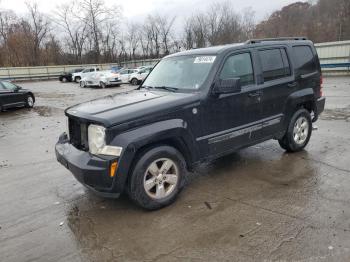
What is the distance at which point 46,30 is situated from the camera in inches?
2685

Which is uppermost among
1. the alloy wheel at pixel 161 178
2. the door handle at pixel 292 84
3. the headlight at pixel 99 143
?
the door handle at pixel 292 84

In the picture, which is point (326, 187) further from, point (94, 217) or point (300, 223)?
point (94, 217)

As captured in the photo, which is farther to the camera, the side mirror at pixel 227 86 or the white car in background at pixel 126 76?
the white car in background at pixel 126 76

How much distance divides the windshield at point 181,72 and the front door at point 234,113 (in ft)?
0.89

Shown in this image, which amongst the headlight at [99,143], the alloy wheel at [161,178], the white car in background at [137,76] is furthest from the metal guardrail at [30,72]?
the alloy wheel at [161,178]

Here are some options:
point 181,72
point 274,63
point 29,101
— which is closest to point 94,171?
point 181,72

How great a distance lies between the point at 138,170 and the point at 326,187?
8.81 feet

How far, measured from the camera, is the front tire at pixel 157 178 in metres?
3.94

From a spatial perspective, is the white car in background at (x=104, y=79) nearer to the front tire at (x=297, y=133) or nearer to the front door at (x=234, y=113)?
the front tire at (x=297, y=133)

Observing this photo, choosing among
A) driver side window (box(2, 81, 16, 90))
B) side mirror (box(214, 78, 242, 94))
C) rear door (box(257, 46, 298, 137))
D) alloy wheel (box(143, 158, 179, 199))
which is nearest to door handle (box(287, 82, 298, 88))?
rear door (box(257, 46, 298, 137))

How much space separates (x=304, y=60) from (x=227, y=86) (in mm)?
2412

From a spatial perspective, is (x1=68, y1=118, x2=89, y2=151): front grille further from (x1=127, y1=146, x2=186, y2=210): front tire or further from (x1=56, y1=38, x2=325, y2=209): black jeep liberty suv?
(x1=127, y1=146, x2=186, y2=210): front tire

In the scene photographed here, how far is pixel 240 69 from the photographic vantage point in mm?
5008

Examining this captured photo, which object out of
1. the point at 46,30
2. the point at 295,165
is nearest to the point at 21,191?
the point at 295,165
